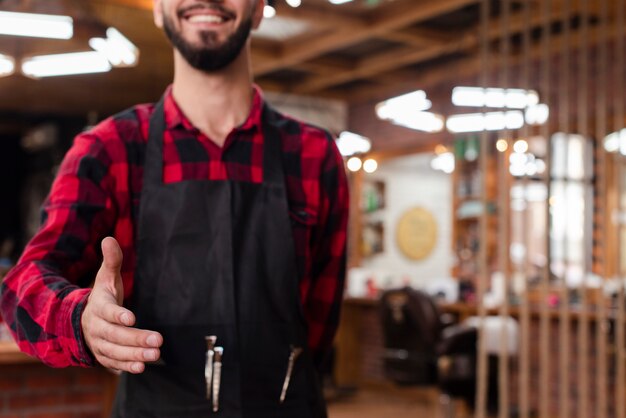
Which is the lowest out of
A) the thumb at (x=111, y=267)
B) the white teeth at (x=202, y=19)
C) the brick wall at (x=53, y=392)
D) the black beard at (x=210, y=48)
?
the brick wall at (x=53, y=392)

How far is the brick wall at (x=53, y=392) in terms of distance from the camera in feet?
10.3

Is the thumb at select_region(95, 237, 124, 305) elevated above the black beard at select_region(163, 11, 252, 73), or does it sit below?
below

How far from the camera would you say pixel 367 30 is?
6395 millimetres

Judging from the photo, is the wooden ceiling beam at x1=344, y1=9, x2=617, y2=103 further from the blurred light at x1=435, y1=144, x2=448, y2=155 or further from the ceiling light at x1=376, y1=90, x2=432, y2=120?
the ceiling light at x1=376, y1=90, x2=432, y2=120

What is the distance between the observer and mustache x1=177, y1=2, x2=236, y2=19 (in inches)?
53.4

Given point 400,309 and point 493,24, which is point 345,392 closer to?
point 400,309

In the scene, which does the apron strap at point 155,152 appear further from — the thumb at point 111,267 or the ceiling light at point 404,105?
the ceiling light at point 404,105

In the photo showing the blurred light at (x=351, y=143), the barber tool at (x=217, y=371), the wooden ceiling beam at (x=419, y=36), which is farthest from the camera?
the blurred light at (x=351, y=143)

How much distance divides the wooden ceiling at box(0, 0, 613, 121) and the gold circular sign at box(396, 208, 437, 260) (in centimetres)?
205

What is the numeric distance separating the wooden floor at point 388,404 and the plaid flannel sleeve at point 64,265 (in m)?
5.54

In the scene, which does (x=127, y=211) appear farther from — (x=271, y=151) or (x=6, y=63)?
(x=6, y=63)

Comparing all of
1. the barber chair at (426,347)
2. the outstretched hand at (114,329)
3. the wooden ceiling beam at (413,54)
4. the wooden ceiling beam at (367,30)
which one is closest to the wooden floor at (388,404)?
the barber chair at (426,347)

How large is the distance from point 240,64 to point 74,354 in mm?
590

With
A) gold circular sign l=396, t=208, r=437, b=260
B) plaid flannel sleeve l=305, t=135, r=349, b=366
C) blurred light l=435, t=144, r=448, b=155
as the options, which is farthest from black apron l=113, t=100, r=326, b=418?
gold circular sign l=396, t=208, r=437, b=260
